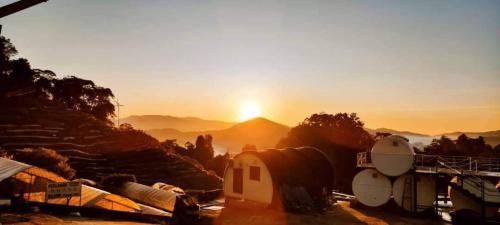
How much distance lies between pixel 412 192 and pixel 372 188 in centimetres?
305

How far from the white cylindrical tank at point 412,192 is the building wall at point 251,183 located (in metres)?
10.2

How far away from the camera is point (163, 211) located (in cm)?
2492

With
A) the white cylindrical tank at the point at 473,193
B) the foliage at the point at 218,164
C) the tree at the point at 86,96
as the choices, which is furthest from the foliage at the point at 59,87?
the white cylindrical tank at the point at 473,193

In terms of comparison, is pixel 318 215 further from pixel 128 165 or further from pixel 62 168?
pixel 128 165

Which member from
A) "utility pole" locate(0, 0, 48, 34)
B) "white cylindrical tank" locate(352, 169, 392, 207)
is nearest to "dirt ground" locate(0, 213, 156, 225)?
"utility pole" locate(0, 0, 48, 34)

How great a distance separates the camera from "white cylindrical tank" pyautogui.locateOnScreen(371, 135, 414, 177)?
1152 inches

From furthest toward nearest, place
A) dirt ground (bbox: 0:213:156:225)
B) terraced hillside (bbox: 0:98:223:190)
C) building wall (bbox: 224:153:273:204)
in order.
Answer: terraced hillside (bbox: 0:98:223:190), building wall (bbox: 224:153:273:204), dirt ground (bbox: 0:213:156:225)

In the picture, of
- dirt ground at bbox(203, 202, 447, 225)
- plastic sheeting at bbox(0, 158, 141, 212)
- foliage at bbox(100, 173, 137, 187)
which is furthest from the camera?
foliage at bbox(100, 173, 137, 187)

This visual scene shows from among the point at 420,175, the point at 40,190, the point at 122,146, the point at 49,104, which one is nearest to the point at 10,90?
the point at 49,104

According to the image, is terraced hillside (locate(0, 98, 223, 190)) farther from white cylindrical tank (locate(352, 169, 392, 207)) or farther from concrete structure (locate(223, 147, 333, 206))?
white cylindrical tank (locate(352, 169, 392, 207))

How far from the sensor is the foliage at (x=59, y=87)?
6856 centimetres

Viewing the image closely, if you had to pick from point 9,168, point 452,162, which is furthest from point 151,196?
point 452,162

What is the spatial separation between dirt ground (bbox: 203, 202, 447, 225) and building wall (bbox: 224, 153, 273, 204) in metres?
1.21

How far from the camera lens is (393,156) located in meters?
29.8
